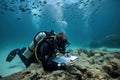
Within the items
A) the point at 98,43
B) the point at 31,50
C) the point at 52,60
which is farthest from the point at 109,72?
the point at 98,43

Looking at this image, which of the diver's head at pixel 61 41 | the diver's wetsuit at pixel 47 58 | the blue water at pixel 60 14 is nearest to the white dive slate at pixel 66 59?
the diver's wetsuit at pixel 47 58

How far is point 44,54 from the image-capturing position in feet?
15.4

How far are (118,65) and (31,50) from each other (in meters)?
3.05

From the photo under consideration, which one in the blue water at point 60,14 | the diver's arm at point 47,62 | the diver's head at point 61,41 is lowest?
the diver's arm at point 47,62

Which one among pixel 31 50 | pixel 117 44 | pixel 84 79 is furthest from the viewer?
pixel 117 44

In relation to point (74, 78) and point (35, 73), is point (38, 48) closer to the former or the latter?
point (35, 73)

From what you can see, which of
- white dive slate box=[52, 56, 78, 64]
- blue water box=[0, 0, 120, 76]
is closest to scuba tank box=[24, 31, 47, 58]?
white dive slate box=[52, 56, 78, 64]

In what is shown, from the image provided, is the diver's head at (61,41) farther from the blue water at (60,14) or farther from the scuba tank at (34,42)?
the blue water at (60,14)

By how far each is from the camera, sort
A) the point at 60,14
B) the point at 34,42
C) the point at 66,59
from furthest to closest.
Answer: the point at 60,14
the point at 34,42
the point at 66,59

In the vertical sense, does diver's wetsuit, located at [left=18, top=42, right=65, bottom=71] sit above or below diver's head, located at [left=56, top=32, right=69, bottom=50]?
below

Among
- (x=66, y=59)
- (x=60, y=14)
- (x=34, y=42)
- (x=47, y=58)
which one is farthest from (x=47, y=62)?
(x=60, y=14)

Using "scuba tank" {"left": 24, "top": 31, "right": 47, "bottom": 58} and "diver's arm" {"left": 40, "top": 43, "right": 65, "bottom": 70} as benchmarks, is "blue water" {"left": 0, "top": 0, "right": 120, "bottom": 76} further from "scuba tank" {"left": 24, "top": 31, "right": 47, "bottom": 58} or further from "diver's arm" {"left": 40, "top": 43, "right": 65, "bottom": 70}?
"diver's arm" {"left": 40, "top": 43, "right": 65, "bottom": 70}

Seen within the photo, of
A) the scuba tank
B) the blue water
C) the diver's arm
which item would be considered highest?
the blue water

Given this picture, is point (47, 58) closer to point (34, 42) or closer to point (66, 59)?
point (66, 59)
